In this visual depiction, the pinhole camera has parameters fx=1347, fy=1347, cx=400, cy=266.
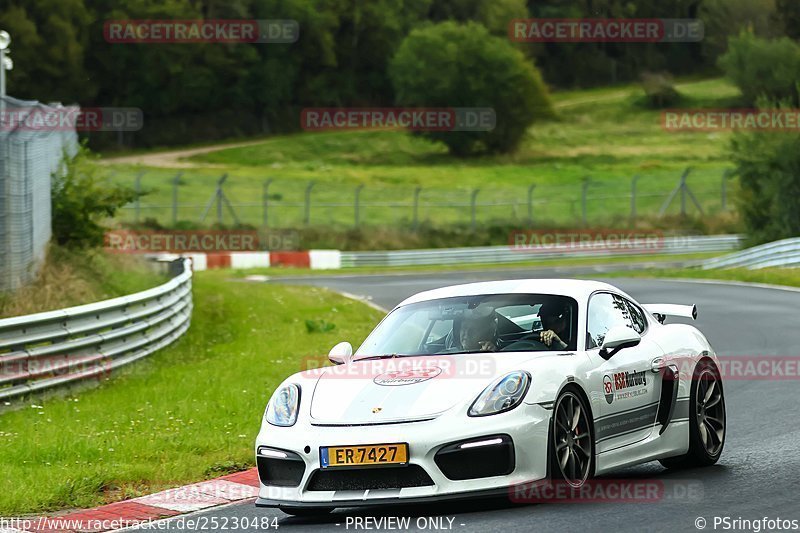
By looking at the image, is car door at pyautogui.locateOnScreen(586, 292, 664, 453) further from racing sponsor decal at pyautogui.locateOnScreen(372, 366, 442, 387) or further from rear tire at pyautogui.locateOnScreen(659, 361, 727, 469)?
racing sponsor decal at pyautogui.locateOnScreen(372, 366, 442, 387)

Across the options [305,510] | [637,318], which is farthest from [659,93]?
[305,510]

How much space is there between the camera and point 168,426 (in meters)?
11.0

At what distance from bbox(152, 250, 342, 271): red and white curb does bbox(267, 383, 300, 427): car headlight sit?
109 ft

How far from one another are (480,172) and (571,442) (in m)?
73.8

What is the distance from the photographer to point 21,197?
57.4 feet

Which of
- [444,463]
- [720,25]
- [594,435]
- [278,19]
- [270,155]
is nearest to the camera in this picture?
[444,463]

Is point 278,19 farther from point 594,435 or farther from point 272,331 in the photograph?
point 594,435

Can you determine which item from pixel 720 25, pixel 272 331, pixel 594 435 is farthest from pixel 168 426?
pixel 720 25

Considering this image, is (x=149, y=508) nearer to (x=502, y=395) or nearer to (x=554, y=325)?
(x=502, y=395)

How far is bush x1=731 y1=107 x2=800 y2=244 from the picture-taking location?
4216 cm

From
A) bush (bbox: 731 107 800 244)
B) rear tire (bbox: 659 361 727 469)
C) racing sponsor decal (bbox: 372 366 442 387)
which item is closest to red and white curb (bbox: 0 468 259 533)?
racing sponsor decal (bbox: 372 366 442 387)

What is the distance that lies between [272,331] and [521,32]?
96099 mm

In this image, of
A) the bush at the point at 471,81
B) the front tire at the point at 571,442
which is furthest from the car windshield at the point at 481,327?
the bush at the point at 471,81

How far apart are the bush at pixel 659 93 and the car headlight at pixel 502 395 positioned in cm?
10798
